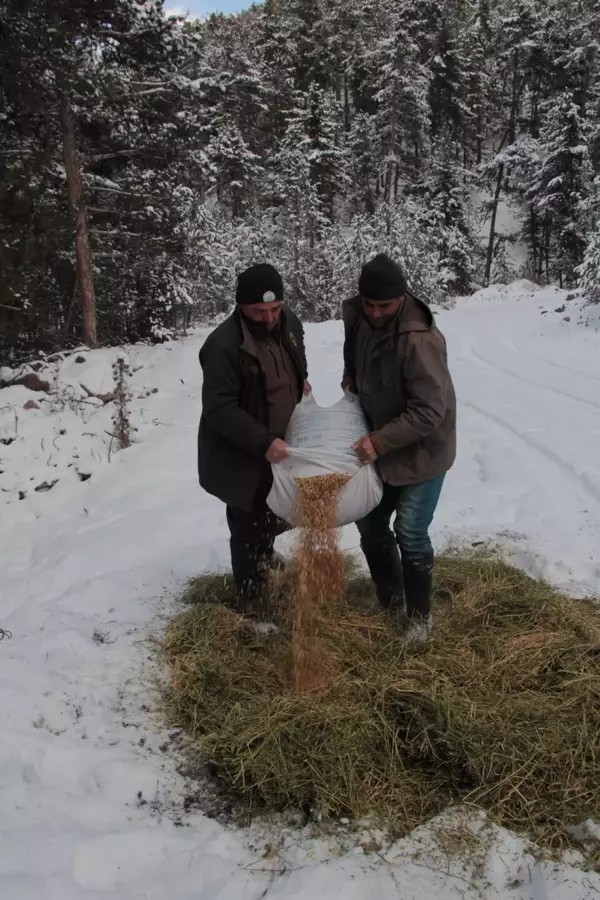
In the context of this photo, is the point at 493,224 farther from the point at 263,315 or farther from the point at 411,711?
the point at 411,711

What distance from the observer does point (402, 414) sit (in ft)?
8.85

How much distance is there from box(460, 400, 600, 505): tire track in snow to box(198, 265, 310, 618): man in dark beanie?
2.73 meters

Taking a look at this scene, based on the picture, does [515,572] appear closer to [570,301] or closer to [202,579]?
[202,579]

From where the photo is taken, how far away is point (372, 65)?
33.6 m

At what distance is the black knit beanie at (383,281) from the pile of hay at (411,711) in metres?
1.56

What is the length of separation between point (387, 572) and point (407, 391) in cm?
97

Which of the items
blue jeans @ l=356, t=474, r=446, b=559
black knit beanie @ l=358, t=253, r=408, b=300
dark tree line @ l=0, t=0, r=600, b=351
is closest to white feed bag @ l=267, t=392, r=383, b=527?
blue jeans @ l=356, t=474, r=446, b=559

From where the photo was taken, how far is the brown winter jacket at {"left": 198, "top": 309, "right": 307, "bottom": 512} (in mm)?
2820

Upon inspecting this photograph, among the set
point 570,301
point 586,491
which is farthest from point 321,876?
point 570,301

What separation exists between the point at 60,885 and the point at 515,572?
271 centimetres

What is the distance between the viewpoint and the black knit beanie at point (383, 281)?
2.60 m

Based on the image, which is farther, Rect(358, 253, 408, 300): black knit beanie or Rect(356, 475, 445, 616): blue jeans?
Rect(356, 475, 445, 616): blue jeans

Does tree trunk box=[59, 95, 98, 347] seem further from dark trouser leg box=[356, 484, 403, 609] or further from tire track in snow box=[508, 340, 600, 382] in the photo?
dark trouser leg box=[356, 484, 403, 609]

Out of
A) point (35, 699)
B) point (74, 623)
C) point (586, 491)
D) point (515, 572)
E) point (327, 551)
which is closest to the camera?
point (35, 699)
